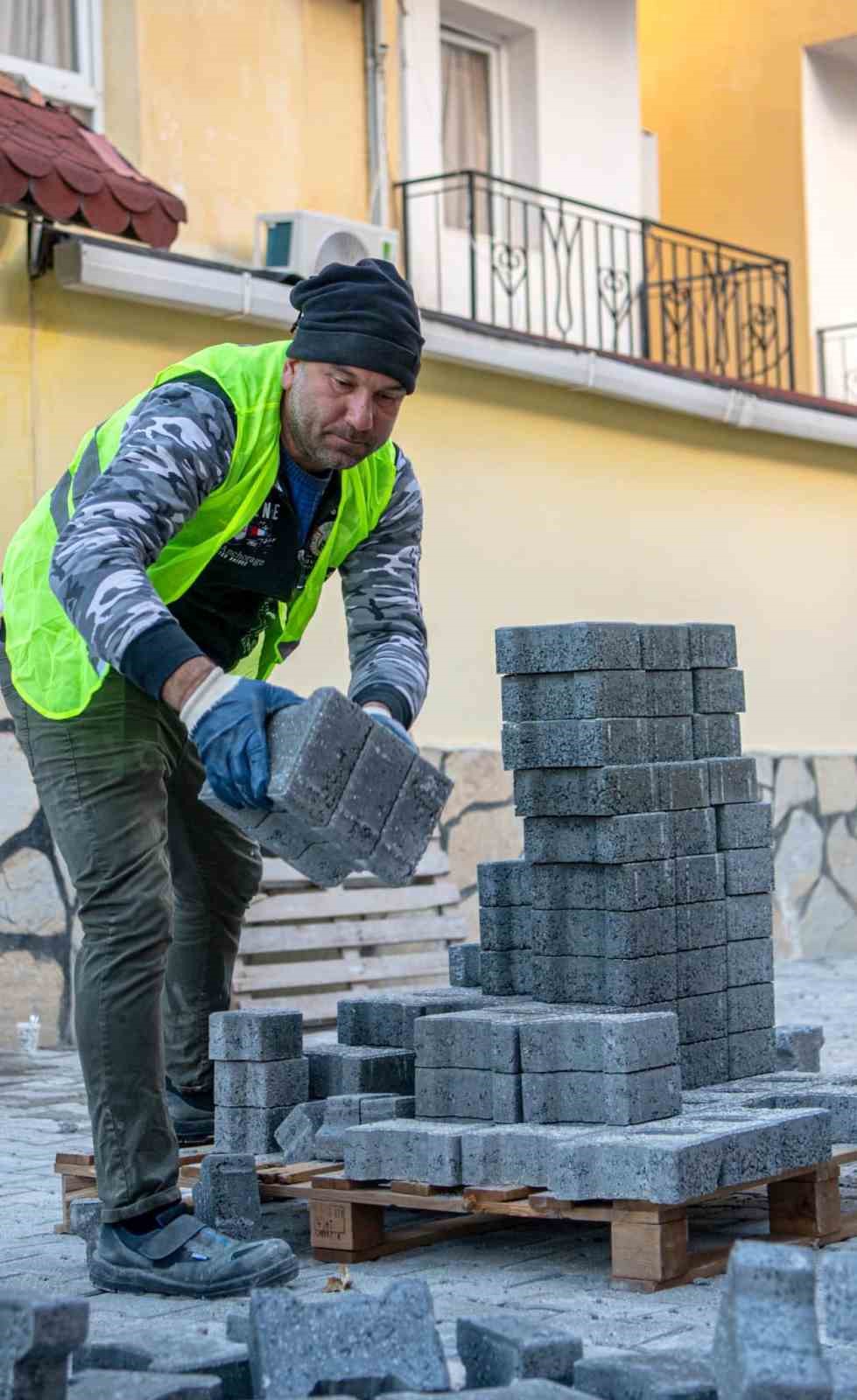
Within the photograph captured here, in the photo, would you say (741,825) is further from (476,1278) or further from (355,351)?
(355,351)

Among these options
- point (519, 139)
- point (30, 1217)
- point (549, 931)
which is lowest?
point (30, 1217)

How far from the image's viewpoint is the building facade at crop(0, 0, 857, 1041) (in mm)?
9008

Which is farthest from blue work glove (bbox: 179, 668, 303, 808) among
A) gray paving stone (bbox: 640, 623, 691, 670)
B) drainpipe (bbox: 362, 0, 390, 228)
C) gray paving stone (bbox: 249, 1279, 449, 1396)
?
drainpipe (bbox: 362, 0, 390, 228)

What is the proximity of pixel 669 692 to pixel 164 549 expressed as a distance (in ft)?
4.93

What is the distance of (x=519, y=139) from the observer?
1331 centimetres

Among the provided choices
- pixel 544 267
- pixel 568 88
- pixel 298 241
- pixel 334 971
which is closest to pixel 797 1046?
pixel 334 971

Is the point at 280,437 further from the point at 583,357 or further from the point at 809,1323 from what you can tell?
the point at 583,357

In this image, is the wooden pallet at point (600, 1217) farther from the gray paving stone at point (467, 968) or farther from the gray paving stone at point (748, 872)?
the gray paving stone at point (467, 968)

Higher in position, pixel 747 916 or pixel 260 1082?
pixel 747 916

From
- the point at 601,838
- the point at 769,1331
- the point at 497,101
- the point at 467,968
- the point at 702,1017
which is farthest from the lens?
the point at 497,101

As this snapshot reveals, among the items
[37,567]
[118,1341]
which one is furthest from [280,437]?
[118,1341]

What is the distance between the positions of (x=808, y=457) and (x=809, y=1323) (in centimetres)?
1116

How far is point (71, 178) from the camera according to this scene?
8281mm


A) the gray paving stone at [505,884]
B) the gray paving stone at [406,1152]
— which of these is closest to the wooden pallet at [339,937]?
the gray paving stone at [505,884]
